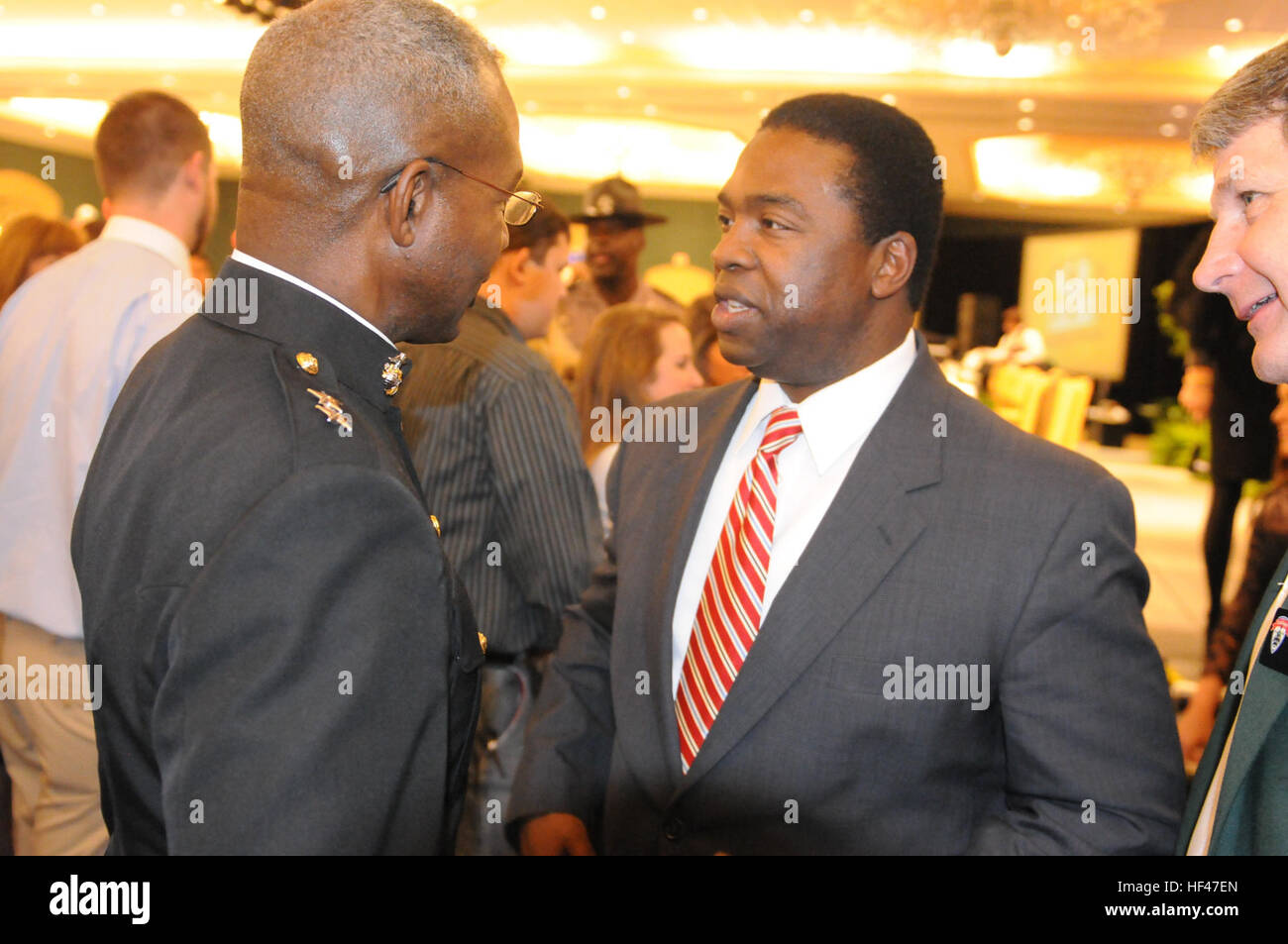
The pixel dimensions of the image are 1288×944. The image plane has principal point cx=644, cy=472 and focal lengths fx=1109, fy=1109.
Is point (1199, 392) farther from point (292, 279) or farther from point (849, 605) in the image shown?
point (292, 279)

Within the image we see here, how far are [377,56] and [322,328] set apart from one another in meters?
0.27

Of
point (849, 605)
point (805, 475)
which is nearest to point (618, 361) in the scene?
point (805, 475)

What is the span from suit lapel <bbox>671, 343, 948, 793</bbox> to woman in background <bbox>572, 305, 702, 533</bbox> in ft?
5.91

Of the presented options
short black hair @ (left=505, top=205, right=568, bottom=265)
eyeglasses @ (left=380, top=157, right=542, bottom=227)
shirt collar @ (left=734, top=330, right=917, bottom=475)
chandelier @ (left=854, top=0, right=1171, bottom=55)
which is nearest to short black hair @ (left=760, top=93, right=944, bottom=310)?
shirt collar @ (left=734, top=330, right=917, bottom=475)

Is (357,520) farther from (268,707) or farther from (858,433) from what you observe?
(858,433)

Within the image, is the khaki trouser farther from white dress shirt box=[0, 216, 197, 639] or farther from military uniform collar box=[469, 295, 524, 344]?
military uniform collar box=[469, 295, 524, 344]

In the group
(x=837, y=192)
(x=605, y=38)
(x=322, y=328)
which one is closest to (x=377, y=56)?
(x=322, y=328)

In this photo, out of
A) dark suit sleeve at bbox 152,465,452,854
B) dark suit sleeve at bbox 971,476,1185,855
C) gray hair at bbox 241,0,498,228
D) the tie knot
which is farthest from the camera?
the tie knot

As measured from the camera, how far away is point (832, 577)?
152 centimetres

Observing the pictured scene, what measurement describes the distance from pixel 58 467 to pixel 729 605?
1.68 meters

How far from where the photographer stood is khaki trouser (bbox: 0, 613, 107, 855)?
2.41 meters

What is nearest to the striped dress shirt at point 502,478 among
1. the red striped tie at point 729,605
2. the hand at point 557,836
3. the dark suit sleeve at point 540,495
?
the dark suit sleeve at point 540,495

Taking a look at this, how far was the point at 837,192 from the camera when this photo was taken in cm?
169

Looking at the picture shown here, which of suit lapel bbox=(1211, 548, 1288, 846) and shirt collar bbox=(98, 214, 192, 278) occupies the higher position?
shirt collar bbox=(98, 214, 192, 278)
